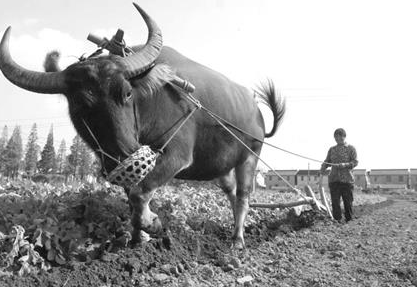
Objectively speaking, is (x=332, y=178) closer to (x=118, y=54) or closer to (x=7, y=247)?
(x=118, y=54)

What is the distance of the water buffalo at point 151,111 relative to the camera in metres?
3.28

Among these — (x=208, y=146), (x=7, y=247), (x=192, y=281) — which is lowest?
(x=192, y=281)

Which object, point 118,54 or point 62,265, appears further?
point 118,54

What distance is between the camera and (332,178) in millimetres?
8070

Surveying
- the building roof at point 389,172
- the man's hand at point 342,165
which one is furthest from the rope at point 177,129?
the building roof at point 389,172

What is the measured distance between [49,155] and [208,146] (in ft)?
283

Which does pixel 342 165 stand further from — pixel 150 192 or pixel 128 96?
pixel 128 96

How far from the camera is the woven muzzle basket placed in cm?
325

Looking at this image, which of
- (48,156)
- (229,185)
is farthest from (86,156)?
(48,156)

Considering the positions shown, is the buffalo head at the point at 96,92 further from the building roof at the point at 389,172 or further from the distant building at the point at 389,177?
the building roof at the point at 389,172

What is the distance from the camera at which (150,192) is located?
12.3ft

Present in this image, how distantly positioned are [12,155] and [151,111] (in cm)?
8686

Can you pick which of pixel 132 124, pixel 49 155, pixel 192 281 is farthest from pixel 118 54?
pixel 49 155

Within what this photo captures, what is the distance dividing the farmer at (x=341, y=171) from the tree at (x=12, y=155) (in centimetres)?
7576
